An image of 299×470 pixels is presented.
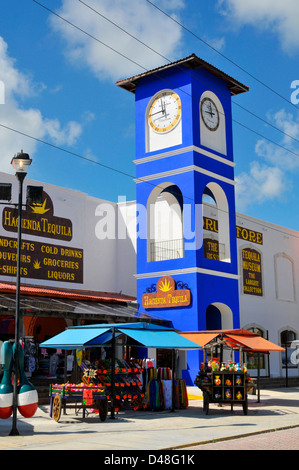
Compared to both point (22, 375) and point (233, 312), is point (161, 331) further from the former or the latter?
point (233, 312)

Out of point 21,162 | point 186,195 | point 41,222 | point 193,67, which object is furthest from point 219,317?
point 21,162

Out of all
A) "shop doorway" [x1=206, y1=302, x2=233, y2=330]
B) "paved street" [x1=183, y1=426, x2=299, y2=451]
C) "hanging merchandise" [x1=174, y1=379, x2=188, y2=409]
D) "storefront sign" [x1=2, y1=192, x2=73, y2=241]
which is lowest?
"paved street" [x1=183, y1=426, x2=299, y2=451]

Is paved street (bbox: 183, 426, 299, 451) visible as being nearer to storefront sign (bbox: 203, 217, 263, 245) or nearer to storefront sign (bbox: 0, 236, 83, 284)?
storefront sign (bbox: 0, 236, 83, 284)

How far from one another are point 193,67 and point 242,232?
9381mm

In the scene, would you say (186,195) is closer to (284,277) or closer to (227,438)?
(284,277)

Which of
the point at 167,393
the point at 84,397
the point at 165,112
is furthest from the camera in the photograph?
the point at 165,112

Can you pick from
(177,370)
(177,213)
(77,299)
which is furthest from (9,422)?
(177,213)

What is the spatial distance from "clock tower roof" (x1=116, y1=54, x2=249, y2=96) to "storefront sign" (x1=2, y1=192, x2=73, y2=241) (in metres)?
6.56

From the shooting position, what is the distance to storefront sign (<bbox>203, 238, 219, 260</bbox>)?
27.6 m

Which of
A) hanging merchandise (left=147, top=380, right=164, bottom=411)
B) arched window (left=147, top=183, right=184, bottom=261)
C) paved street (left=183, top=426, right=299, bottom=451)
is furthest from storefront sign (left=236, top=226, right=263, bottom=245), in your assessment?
paved street (left=183, top=426, right=299, bottom=451)

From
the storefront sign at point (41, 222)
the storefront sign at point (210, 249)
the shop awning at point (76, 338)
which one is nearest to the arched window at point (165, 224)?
the storefront sign at point (210, 249)

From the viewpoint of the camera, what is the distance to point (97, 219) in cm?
2967

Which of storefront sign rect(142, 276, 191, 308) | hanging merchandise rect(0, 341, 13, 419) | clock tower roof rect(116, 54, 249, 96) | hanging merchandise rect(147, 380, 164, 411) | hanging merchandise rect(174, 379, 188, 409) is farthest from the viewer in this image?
clock tower roof rect(116, 54, 249, 96)

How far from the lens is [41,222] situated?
26266 mm
